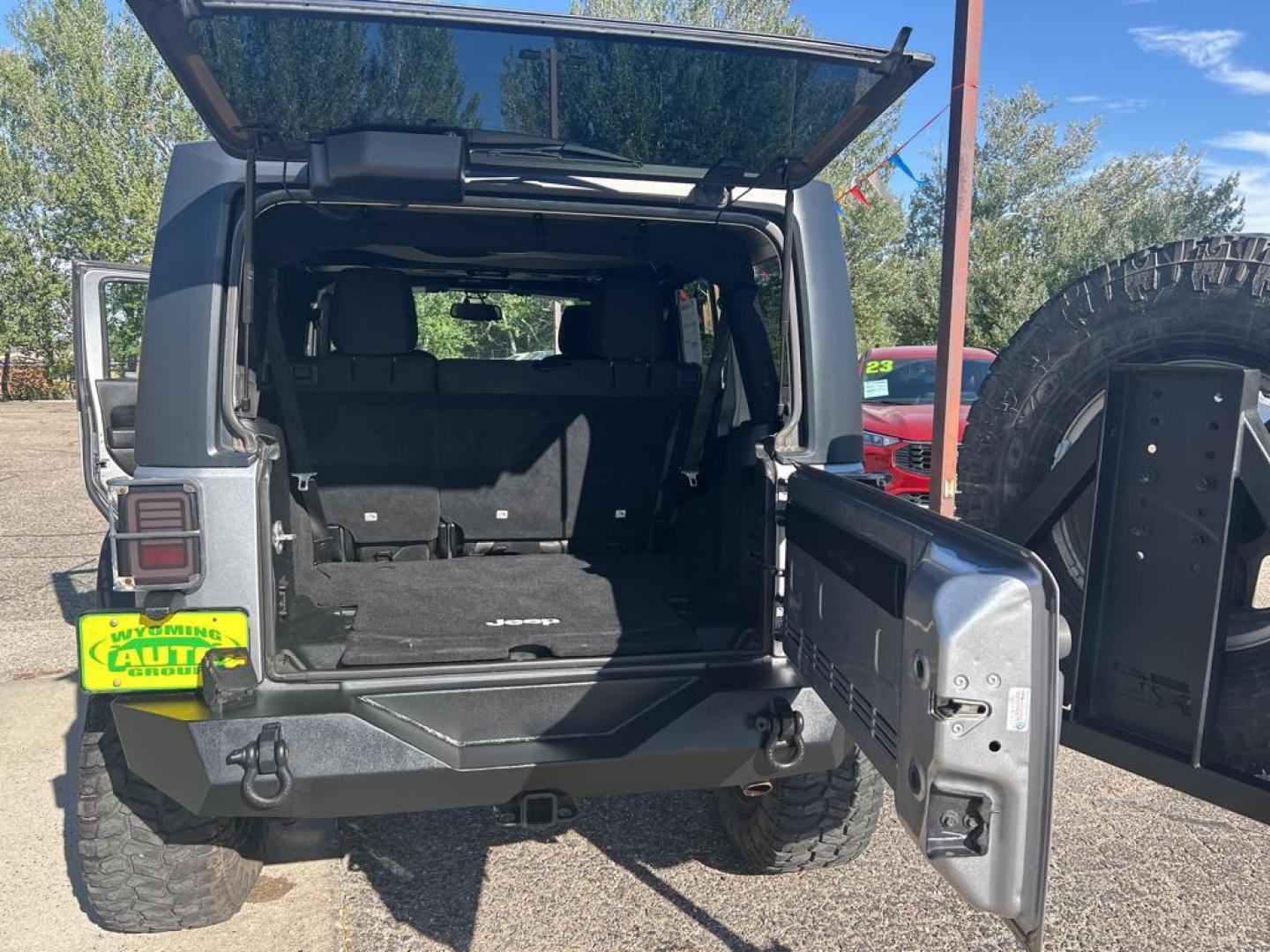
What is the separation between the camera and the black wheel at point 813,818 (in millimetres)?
2797

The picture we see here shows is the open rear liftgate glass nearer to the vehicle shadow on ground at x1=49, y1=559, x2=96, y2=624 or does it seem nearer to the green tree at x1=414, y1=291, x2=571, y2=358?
the green tree at x1=414, y1=291, x2=571, y2=358

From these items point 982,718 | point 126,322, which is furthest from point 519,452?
point 126,322

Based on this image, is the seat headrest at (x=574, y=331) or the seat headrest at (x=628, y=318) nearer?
the seat headrest at (x=628, y=318)

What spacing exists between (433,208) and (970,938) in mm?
2484

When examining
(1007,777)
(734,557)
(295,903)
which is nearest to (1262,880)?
(734,557)

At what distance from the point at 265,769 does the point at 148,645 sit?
15.5 inches

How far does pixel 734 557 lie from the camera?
9.68 feet

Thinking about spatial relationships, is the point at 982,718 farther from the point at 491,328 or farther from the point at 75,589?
the point at 75,589

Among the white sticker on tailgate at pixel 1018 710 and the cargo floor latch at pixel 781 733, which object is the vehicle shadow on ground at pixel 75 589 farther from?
the white sticker on tailgate at pixel 1018 710

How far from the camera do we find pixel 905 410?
Answer: 28.0 feet

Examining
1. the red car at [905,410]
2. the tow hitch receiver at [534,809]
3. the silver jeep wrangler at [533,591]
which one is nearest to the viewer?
the silver jeep wrangler at [533,591]

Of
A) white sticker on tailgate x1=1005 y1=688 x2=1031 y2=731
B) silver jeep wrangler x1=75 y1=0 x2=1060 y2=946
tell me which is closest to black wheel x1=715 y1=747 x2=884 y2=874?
silver jeep wrangler x1=75 y1=0 x2=1060 y2=946

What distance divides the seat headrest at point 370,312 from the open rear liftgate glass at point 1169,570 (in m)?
2.32

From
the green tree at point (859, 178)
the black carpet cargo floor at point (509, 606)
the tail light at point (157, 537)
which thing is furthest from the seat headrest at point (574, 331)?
the green tree at point (859, 178)
